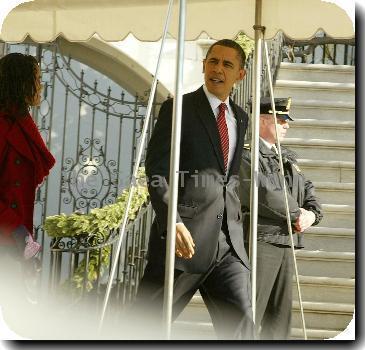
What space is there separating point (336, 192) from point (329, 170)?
41cm

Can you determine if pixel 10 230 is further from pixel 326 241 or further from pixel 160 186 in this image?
pixel 326 241

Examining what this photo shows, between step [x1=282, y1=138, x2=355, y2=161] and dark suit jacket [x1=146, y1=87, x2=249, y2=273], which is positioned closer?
dark suit jacket [x1=146, y1=87, x2=249, y2=273]

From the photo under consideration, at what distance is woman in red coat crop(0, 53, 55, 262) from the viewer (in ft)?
19.0

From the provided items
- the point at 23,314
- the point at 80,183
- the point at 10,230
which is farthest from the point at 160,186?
the point at 80,183

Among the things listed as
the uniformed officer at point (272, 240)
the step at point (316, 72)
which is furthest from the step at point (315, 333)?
the step at point (316, 72)

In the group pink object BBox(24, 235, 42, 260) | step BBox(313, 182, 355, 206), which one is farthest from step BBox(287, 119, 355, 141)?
pink object BBox(24, 235, 42, 260)

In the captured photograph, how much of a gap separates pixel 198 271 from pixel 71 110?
3613 millimetres

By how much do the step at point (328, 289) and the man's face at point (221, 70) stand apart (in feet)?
5.91

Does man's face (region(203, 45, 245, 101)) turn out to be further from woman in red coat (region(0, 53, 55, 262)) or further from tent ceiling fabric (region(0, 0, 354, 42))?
woman in red coat (region(0, 53, 55, 262))

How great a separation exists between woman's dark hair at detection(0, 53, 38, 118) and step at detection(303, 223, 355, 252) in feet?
8.58

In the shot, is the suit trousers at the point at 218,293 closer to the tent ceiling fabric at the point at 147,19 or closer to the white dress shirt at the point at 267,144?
the white dress shirt at the point at 267,144

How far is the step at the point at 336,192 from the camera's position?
801 centimetres

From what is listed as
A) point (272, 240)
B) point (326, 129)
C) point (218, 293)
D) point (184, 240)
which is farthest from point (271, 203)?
point (326, 129)

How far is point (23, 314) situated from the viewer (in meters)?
6.39
